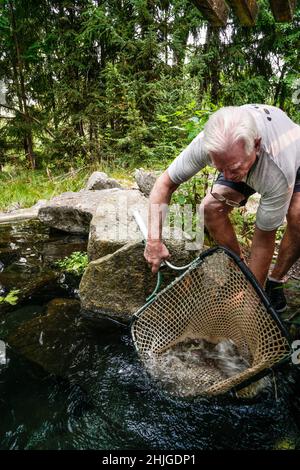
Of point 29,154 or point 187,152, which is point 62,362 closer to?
point 187,152

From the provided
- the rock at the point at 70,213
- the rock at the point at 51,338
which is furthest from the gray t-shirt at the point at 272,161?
the rock at the point at 70,213

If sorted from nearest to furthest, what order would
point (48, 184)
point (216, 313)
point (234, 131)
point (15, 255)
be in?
point (234, 131) < point (216, 313) < point (15, 255) < point (48, 184)

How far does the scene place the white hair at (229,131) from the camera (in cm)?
177

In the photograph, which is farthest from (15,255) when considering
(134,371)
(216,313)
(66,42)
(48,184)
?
(66,42)

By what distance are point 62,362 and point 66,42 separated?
31.2ft

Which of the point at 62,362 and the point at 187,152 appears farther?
the point at 62,362

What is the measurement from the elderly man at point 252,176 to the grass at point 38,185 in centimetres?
448

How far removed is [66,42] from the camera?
942 centimetres

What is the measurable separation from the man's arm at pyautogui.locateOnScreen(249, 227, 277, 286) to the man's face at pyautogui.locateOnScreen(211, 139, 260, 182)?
0.48 m

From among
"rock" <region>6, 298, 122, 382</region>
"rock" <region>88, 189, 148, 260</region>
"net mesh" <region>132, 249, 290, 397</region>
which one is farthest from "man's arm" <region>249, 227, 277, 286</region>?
"rock" <region>6, 298, 122, 382</region>

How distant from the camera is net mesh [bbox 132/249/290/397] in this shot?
6.79ft

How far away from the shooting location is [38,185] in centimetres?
791

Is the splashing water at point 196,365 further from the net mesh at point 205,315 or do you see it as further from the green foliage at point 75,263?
the green foliage at point 75,263

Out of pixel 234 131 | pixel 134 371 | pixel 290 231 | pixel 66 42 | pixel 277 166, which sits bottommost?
pixel 134 371
